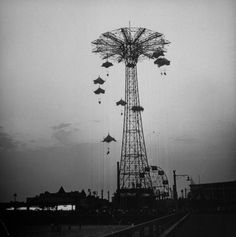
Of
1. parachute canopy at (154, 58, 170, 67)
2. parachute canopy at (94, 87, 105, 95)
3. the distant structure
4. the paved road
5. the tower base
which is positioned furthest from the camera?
the distant structure

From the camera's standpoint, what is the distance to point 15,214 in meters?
40.8

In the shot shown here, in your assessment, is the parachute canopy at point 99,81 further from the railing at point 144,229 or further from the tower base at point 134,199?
the tower base at point 134,199

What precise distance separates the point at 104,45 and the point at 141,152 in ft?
48.8

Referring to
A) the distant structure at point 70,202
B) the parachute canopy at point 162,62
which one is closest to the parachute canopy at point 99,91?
the parachute canopy at point 162,62

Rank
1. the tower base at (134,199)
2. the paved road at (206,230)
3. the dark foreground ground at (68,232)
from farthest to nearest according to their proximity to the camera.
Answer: the tower base at (134,199), the dark foreground ground at (68,232), the paved road at (206,230)

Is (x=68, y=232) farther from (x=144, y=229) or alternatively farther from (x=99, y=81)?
(x=144, y=229)

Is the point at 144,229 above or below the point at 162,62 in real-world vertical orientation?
below

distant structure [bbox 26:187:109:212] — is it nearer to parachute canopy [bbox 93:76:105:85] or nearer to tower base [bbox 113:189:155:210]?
tower base [bbox 113:189:155:210]

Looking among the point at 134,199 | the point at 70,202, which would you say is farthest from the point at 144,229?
the point at 70,202

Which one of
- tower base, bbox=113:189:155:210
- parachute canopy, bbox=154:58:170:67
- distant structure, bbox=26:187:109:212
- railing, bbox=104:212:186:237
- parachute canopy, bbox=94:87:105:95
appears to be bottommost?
distant structure, bbox=26:187:109:212

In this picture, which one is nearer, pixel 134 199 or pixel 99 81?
pixel 99 81

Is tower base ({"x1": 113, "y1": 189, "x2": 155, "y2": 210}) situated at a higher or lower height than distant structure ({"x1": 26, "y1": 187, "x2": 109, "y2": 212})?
higher

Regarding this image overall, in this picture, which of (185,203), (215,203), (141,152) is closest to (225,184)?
(185,203)

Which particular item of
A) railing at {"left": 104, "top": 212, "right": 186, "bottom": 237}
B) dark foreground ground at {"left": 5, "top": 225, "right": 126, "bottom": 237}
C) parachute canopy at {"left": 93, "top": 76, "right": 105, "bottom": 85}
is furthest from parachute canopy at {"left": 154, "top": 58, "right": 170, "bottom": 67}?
railing at {"left": 104, "top": 212, "right": 186, "bottom": 237}
